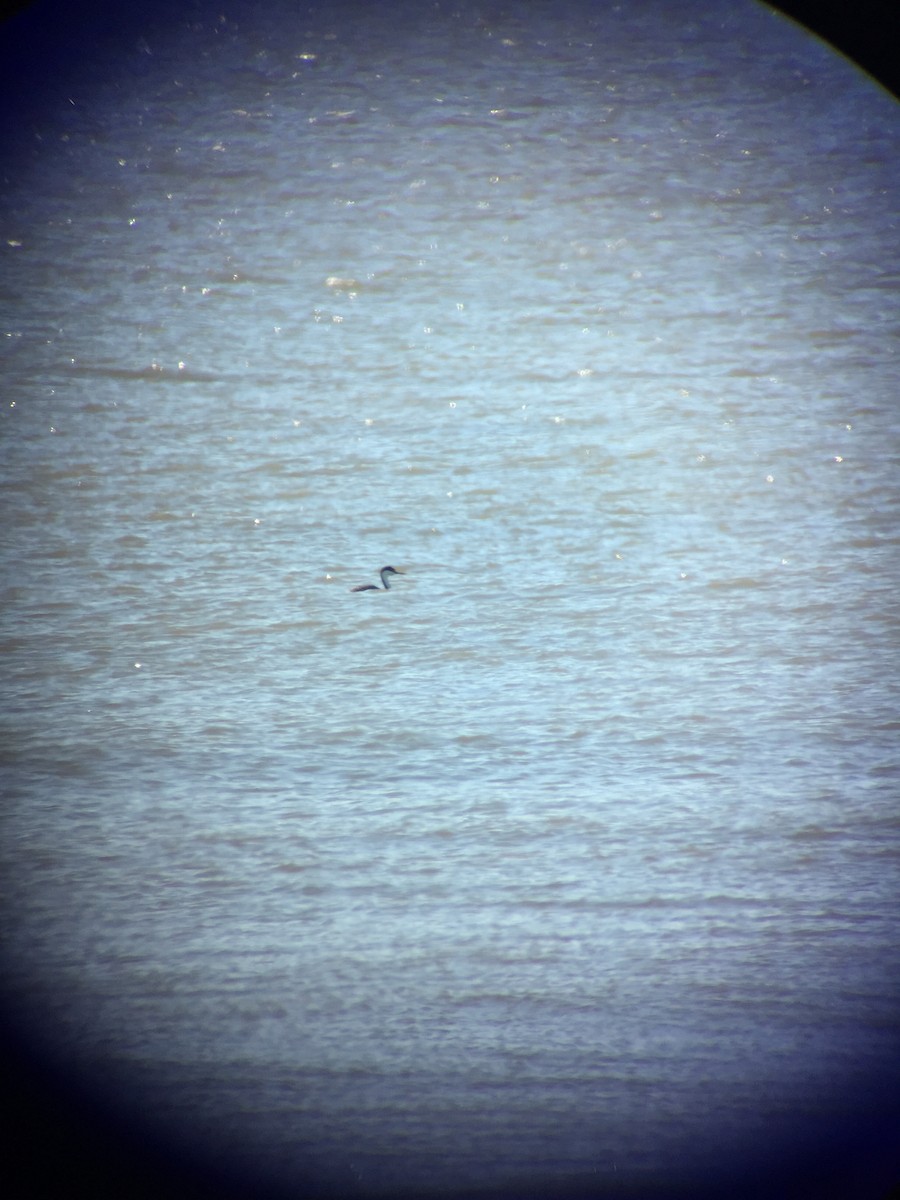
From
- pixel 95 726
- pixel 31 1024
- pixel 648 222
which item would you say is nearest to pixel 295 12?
pixel 648 222

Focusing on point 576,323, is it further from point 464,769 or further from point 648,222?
point 464,769

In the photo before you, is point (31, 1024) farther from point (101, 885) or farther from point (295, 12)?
point (295, 12)

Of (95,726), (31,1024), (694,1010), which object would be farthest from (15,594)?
(694,1010)

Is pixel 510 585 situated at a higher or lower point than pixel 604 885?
higher

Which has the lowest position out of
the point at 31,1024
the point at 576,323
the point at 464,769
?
the point at 31,1024

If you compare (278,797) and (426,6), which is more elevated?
(426,6)
